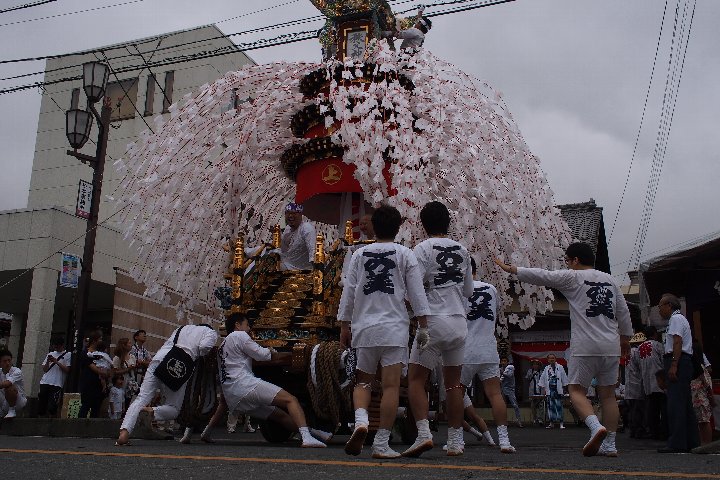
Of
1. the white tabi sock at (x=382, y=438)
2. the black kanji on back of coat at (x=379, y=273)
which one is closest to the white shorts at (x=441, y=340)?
the black kanji on back of coat at (x=379, y=273)

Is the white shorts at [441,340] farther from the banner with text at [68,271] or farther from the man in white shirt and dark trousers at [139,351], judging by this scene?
the banner with text at [68,271]

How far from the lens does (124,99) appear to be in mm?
25672

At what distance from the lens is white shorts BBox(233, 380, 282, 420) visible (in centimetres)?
708

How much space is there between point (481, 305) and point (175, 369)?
3.22 metres

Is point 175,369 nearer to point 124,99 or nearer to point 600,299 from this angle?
point 600,299

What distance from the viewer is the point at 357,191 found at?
972 centimetres

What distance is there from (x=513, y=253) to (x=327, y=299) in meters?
2.67

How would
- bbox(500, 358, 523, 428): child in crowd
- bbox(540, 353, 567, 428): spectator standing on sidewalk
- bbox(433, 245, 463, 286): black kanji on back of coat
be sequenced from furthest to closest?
bbox(500, 358, 523, 428): child in crowd → bbox(540, 353, 567, 428): spectator standing on sidewalk → bbox(433, 245, 463, 286): black kanji on back of coat

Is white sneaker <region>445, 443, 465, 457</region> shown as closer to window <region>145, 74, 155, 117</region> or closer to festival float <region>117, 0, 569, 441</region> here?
festival float <region>117, 0, 569, 441</region>

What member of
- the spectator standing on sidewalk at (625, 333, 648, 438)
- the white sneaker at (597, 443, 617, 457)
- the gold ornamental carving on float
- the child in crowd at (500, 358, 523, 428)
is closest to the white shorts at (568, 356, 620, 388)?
the white sneaker at (597, 443, 617, 457)

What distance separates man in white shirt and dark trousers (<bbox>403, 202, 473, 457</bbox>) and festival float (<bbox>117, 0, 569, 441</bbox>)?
1.93 metres

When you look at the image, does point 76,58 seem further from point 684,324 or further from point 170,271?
point 684,324

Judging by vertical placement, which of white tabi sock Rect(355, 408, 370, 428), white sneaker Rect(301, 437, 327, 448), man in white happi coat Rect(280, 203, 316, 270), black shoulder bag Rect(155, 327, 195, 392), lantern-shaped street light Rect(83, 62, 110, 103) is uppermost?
lantern-shaped street light Rect(83, 62, 110, 103)

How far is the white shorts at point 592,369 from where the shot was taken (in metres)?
6.07
